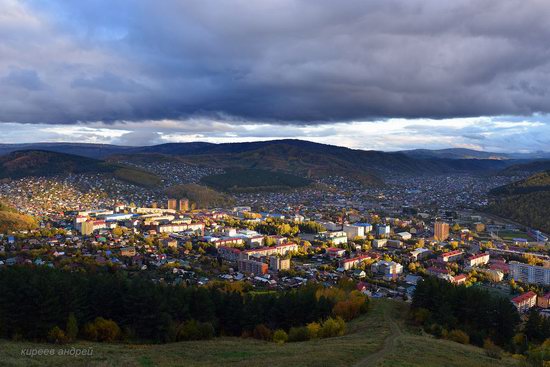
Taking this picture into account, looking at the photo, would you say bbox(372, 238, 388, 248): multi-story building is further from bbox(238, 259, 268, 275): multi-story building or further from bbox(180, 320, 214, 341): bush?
bbox(180, 320, 214, 341): bush

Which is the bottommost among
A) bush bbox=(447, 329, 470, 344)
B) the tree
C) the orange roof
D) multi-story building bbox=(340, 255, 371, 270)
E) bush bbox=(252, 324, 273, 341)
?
multi-story building bbox=(340, 255, 371, 270)

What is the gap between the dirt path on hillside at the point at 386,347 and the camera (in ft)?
39.4

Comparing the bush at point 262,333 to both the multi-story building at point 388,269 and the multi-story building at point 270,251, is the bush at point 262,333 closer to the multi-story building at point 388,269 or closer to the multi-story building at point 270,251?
the multi-story building at point 388,269

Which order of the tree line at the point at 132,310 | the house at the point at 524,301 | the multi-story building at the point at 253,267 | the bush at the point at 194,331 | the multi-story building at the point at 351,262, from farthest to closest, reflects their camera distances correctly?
the multi-story building at the point at 351,262 < the multi-story building at the point at 253,267 < the house at the point at 524,301 < the bush at the point at 194,331 < the tree line at the point at 132,310

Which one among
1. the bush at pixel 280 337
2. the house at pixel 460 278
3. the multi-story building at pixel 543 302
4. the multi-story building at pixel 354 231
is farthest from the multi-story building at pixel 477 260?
the bush at pixel 280 337

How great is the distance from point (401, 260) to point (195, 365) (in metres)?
33.1

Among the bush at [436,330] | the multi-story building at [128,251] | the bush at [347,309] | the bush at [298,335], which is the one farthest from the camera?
the multi-story building at [128,251]

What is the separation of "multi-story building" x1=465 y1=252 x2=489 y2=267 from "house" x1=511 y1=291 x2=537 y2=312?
10.7 metres

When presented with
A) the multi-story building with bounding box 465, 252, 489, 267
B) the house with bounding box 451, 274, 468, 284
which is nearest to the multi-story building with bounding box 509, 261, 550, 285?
the multi-story building with bounding box 465, 252, 489, 267

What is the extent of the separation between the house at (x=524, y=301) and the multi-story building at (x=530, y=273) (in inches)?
305

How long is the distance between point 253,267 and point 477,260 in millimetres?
20963

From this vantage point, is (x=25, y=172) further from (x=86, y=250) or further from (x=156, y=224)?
(x=86, y=250)

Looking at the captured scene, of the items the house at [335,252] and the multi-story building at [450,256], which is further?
the house at [335,252]

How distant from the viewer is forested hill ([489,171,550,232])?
6469 centimetres
